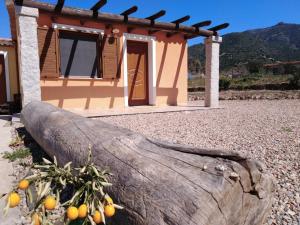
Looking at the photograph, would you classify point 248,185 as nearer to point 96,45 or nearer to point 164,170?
point 164,170

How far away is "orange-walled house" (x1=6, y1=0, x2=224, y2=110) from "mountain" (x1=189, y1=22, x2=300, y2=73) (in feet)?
54.4

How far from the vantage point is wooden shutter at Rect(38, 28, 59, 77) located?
614 cm

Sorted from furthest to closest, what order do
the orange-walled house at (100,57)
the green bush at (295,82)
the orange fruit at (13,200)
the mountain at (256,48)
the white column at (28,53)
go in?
1. the mountain at (256,48)
2. the green bush at (295,82)
3. the orange-walled house at (100,57)
4. the white column at (28,53)
5. the orange fruit at (13,200)

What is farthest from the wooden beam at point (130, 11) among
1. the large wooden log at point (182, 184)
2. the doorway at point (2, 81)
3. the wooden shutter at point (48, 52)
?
the large wooden log at point (182, 184)

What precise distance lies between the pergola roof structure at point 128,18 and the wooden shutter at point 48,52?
86 centimetres

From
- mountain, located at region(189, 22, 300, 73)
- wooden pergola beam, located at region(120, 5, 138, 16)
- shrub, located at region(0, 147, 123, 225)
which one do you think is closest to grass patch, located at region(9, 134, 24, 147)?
shrub, located at region(0, 147, 123, 225)

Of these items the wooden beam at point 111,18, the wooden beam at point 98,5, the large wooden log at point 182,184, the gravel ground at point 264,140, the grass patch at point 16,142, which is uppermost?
the wooden beam at point 98,5

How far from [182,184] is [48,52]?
240 inches

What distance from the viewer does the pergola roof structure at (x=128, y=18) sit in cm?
543

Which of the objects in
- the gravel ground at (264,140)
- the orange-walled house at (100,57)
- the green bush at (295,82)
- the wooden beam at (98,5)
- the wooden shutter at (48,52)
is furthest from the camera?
the green bush at (295,82)

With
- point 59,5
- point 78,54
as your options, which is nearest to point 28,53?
point 59,5

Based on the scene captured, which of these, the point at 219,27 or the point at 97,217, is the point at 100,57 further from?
the point at 97,217

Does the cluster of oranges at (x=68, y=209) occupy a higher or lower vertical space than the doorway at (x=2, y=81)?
lower

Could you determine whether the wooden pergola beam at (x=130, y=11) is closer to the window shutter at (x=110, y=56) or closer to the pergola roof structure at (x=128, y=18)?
the pergola roof structure at (x=128, y=18)
